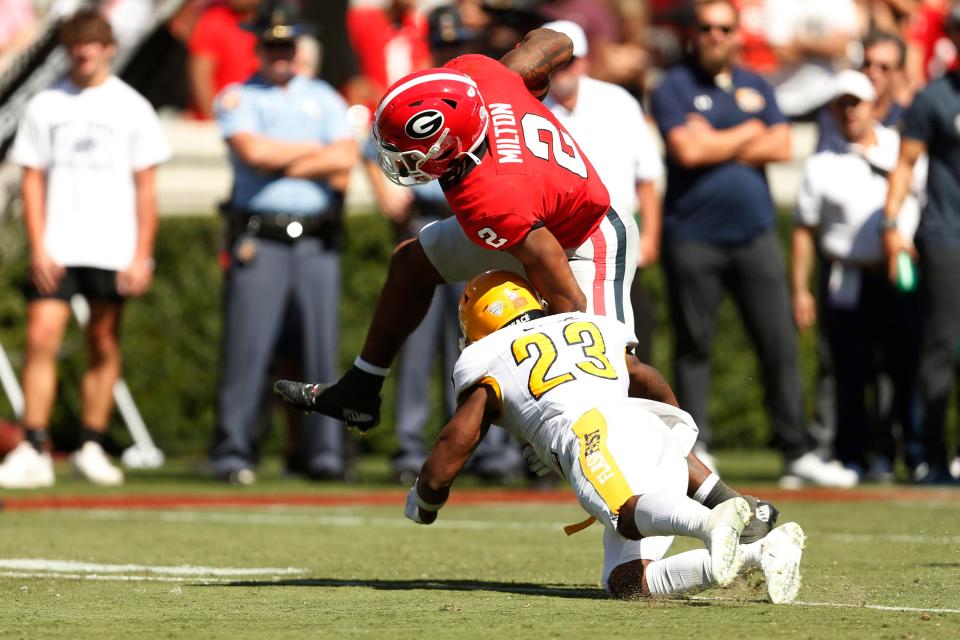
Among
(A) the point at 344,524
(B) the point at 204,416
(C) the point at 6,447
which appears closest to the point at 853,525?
(A) the point at 344,524

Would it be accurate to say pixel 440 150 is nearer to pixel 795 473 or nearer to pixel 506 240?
pixel 506 240

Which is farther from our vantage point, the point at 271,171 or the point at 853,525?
the point at 271,171

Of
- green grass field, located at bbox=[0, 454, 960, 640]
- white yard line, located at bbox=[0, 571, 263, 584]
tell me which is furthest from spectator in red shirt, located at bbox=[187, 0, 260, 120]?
white yard line, located at bbox=[0, 571, 263, 584]

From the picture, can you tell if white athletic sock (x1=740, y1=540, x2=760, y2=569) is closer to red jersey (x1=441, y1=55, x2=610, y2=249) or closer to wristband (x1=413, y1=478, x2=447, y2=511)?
wristband (x1=413, y1=478, x2=447, y2=511)

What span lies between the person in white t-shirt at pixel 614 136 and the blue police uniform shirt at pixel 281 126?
1.72 m

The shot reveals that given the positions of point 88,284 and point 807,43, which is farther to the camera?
point 807,43

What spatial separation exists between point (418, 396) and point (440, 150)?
228 inches

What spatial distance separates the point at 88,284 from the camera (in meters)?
11.3

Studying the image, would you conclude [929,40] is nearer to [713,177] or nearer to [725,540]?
[713,177]

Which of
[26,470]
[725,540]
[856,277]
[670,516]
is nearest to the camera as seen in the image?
[725,540]

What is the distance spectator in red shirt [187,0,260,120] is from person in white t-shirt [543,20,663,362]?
439 cm

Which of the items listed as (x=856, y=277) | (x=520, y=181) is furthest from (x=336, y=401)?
(x=856, y=277)

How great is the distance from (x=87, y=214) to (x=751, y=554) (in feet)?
22.5

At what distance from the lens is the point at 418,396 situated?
11.7 meters
